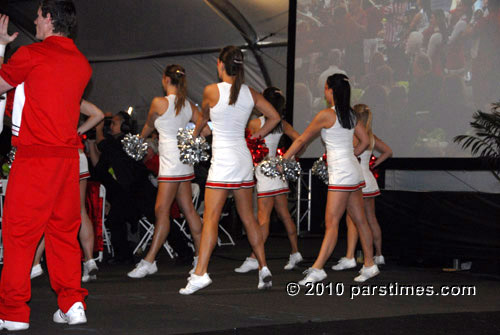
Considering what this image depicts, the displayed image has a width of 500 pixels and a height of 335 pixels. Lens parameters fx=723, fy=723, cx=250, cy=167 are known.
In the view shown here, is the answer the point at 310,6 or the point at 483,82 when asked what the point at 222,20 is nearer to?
the point at 310,6

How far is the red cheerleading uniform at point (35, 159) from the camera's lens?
148 inches

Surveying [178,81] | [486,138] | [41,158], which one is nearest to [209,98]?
[178,81]

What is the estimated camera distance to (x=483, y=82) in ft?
32.7

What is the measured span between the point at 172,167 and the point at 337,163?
4.67 feet

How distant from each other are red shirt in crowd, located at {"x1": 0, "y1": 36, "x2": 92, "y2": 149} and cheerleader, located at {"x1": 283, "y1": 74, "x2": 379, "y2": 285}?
2433 mm

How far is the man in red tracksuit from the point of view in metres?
3.77

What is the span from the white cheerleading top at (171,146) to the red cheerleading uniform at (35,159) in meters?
2.34

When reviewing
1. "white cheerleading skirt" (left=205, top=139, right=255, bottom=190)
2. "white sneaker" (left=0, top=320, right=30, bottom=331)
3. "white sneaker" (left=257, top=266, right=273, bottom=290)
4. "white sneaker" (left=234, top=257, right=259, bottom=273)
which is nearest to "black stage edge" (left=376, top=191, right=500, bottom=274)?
"white sneaker" (left=234, top=257, right=259, bottom=273)

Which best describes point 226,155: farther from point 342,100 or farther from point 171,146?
point 342,100

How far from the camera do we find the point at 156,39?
13.9m

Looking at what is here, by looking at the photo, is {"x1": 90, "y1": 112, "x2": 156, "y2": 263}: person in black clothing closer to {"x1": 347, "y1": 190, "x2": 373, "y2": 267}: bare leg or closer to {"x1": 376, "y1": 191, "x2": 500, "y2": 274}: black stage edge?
{"x1": 347, "y1": 190, "x2": 373, "y2": 267}: bare leg

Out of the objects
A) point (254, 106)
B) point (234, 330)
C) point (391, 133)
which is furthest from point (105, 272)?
point (391, 133)

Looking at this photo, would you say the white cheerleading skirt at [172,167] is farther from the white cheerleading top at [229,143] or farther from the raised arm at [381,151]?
the raised arm at [381,151]

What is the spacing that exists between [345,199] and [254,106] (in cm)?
122
